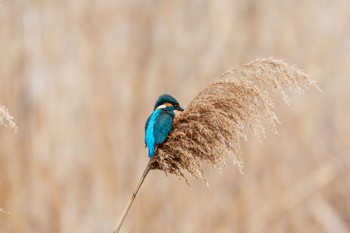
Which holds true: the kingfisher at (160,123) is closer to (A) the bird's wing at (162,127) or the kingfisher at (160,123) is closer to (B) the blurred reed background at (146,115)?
(A) the bird's wing at (162,127)

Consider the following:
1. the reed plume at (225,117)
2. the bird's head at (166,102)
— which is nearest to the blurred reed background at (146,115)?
the bird's head at (166,102)

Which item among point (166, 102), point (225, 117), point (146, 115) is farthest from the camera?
point (146, 115)

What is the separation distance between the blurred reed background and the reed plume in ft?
7.25

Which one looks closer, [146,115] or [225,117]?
[225,117]

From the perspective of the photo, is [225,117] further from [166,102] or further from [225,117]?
[166,102]

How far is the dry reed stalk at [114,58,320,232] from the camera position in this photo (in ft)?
5.04

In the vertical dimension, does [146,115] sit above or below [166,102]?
above

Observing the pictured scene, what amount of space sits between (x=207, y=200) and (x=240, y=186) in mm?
229

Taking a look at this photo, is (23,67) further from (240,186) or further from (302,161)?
(302,161)

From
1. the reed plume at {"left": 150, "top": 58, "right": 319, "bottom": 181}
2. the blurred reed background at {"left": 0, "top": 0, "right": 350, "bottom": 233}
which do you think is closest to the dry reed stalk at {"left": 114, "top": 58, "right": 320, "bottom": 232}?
the reed plume at {"left": 150, "top": 58, "right": 319, "bottom": 181}

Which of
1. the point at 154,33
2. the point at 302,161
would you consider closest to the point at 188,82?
the point at 154,33

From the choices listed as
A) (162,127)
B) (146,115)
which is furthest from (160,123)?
(146,115)

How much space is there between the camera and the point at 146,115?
414cm

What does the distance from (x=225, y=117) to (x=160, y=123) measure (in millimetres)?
147
